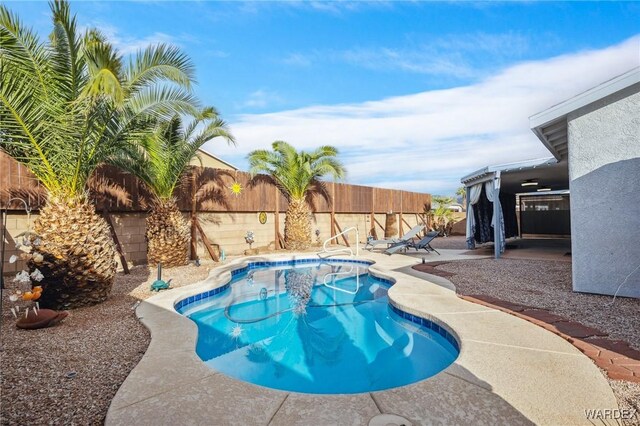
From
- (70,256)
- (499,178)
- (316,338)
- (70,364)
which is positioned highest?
(499,178)

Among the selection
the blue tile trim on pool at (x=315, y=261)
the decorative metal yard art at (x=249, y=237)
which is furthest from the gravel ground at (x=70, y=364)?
the decorative metal yard art at (x=249, y=237)

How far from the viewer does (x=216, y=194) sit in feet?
37.0

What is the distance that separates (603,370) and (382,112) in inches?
551

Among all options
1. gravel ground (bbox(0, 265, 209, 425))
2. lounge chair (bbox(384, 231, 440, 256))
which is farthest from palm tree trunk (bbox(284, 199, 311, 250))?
gravel ground (bbox(0, 265, 209, 425))

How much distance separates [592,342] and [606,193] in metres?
3.14

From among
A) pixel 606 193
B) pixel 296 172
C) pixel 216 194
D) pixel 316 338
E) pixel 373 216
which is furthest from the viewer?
pixel 373 216

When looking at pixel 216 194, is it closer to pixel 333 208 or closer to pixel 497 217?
pixel 333 208

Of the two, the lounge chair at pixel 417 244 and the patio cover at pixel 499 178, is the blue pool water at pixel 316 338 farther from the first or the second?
the patio cover at pixel 499 178

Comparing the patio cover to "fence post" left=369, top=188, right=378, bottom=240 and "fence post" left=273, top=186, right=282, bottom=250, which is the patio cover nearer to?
"fence post" left=369, top=188, right=378, bottom=240

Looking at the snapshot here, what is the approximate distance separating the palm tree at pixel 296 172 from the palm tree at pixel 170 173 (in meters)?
3.36

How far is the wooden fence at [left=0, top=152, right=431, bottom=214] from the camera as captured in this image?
23.0ft

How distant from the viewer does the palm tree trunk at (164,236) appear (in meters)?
8.72

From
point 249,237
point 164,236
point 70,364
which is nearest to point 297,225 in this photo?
point 249,237

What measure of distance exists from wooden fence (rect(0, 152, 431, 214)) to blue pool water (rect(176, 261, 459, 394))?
3796 mm
